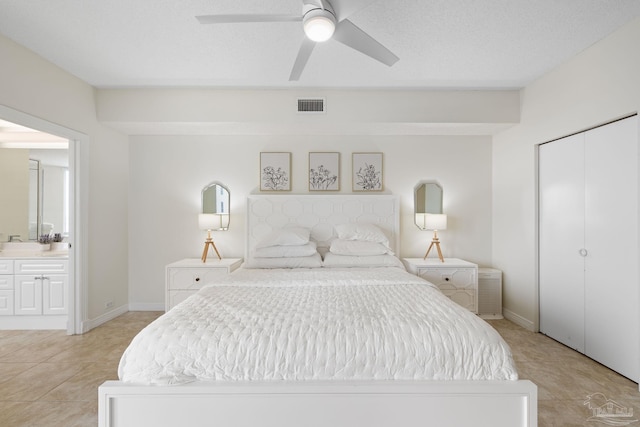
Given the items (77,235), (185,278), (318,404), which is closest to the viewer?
(318,404)

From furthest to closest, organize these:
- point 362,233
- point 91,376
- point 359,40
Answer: point 362,233 → point 91,376 → point 359,40

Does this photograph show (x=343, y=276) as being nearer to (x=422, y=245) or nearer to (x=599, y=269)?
(x=422, y=245)

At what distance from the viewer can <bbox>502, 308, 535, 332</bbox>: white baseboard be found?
3330 mm

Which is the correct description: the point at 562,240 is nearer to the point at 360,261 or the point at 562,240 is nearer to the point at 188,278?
the point at 360,261

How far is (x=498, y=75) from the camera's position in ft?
10.3

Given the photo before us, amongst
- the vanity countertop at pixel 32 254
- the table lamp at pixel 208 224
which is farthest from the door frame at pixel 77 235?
the table lamp at pixel 208 224

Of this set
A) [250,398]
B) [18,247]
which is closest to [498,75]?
[250,398]

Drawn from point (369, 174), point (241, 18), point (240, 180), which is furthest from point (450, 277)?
point (241, 18)

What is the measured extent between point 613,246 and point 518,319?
1.40 meters

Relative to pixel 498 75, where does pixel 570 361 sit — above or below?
below

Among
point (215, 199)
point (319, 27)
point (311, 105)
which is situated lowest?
point (215, 199)

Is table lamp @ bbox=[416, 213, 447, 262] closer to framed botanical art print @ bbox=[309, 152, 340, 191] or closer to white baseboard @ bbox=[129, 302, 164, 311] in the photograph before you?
framed botanical art print @ bbox=[309, 152, 340, 191]

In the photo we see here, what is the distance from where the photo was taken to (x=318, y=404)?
143 cm

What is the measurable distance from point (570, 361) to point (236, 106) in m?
3.95
